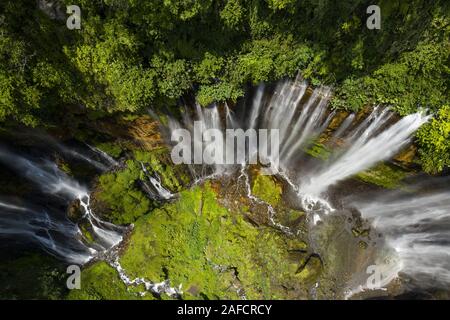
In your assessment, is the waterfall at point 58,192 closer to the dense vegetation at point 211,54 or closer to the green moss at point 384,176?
the dense vegetation at point 211,54

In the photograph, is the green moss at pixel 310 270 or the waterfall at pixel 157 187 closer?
the green moss at pixel 310 270

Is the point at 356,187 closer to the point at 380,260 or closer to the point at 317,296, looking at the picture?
the point at 380,260

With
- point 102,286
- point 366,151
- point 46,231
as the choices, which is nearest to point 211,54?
point 366,151

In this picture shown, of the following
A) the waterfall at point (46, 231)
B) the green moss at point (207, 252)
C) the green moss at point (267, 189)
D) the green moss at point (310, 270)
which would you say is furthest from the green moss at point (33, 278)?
the green moss at point (310, 270)

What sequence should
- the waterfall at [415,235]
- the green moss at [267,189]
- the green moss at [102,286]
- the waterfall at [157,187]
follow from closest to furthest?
the waterfall at [415,235]
the green moss at [102,286]
the waterfall at [157,187]
the green moss at [267,189]

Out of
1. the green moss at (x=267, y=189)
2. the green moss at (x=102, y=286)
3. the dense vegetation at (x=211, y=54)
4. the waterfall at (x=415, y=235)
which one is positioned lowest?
the green moss at (x=102, y=286)

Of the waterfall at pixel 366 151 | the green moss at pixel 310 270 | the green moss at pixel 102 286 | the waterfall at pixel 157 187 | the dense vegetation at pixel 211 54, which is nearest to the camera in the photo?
the dense vegetation at pixel 211 54

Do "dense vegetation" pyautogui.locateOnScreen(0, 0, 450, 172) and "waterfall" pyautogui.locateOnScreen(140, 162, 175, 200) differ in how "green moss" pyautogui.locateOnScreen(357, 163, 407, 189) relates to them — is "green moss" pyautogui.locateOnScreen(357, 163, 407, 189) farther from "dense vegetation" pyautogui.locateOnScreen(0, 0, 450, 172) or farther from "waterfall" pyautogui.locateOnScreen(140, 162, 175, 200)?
"waterfall" pyautogui.locateOnScreen(140, 162, 175, 200)

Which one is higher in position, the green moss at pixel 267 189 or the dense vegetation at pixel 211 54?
the dense vegetation at pixel 211 54
